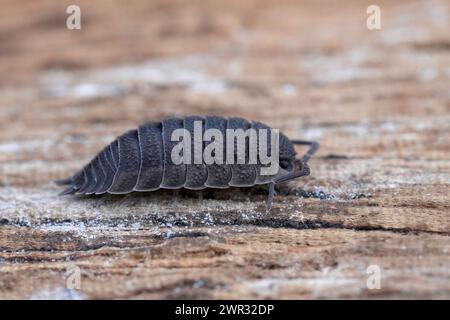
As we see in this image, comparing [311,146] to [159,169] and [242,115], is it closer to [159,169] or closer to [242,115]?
[242,115]

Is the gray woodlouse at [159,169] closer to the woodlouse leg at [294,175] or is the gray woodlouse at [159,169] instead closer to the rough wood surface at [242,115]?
the woodlouse leg at [294,175]

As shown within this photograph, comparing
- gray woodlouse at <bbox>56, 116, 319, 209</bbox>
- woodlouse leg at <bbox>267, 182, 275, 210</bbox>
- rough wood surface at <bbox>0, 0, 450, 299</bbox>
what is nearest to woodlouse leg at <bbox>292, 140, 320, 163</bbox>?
rough wood surface at <bbox>0, 0, 450, 299</bbox>

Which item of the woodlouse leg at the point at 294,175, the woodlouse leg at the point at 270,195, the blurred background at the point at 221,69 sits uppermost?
the blurred background at the point at 221,69

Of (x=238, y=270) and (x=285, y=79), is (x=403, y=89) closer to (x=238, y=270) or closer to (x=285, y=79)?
(x=285, y=79)

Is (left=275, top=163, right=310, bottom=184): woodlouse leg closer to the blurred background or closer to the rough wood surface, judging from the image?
the rough wood surface

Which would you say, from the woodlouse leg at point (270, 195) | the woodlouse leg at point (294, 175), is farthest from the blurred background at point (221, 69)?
the woodlouse leg at point (270, 195)
